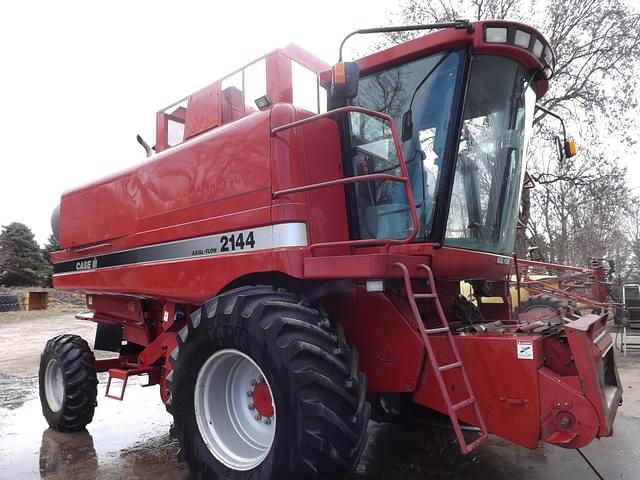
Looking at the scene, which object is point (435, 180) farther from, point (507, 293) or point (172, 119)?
point (172, 119)

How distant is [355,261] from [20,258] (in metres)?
36.9

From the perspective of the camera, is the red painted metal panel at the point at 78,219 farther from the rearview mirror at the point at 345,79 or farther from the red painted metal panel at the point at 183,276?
the rearview mirror at the point at 345,79

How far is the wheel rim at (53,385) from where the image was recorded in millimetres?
5825

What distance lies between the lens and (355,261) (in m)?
3.30

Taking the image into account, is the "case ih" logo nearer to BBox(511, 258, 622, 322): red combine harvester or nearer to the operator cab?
the operator cab

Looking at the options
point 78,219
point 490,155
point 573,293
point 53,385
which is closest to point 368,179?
point 490,155

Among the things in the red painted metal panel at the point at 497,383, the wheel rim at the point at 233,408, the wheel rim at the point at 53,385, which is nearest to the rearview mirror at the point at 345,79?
the red painted metal panel at the point at 497,383

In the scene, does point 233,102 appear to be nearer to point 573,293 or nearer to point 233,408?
point 233,408

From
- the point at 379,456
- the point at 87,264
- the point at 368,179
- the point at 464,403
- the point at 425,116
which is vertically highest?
the point at 425,116

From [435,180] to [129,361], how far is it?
4.18 meters

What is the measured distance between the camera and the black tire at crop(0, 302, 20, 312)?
2294 cm

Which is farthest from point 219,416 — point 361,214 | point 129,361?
point 129,361

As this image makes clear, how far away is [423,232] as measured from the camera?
144 inches

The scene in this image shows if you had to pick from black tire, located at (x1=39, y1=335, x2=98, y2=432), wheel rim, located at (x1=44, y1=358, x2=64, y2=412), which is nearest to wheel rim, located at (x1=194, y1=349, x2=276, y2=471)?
black tire, located at (x1=39, y1=335, x2=98, y2=432)
